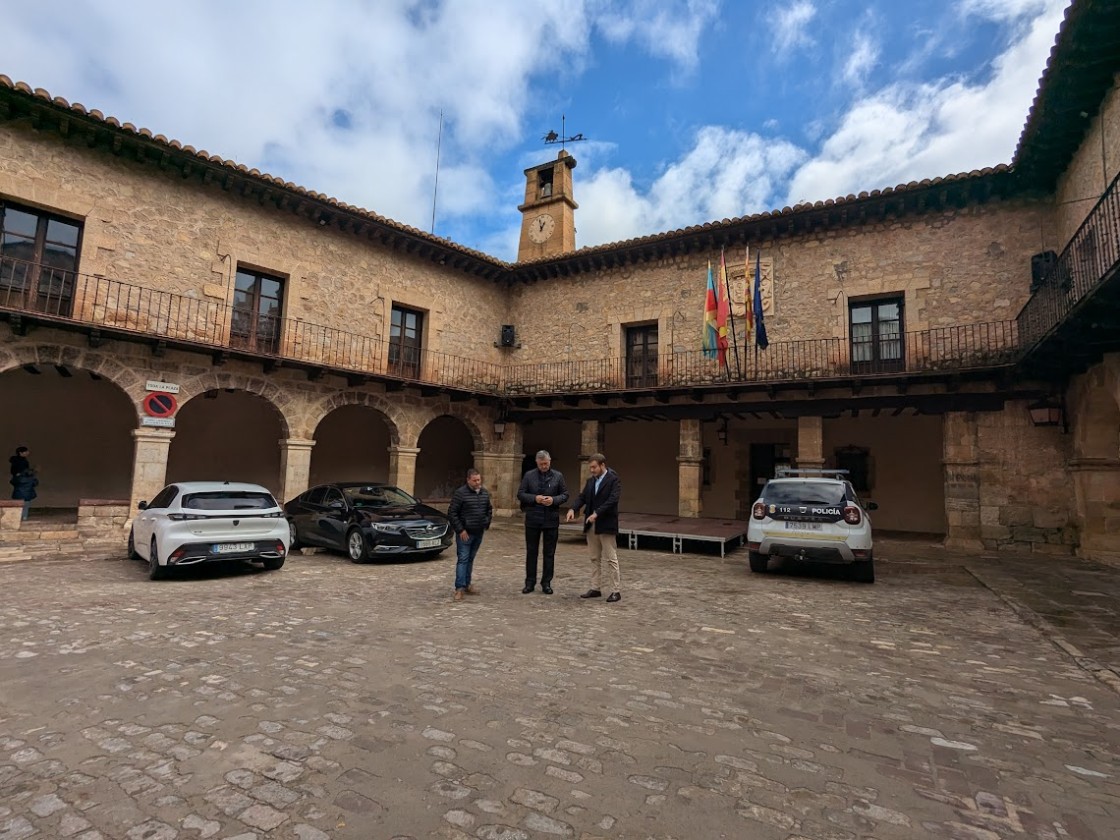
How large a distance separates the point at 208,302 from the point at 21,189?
10.7ft

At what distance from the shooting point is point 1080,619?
234 inches

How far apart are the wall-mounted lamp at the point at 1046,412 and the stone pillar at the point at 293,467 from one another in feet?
49.8

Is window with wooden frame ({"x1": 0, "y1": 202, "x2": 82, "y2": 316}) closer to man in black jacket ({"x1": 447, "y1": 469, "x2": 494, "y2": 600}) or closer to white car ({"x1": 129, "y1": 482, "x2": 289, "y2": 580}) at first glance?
white car ({"x1": 129, "y1": 482, "x2": 289, "y2": 580})

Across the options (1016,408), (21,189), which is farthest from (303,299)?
(1016,408)

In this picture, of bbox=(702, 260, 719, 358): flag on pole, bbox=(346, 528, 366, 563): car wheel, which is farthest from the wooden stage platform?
bbox=(702, 260, 719, 358): flag on pole

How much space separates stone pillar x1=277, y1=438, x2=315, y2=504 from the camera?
12.9m

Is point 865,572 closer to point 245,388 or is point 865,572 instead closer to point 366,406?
point 366,406

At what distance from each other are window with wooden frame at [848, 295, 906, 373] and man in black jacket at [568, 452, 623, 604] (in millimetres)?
9243

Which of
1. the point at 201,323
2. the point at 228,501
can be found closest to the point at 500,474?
the point at 201,323

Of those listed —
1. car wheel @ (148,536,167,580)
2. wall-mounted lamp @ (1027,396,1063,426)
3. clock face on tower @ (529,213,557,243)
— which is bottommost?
car wheel @ (148,536,167,580)

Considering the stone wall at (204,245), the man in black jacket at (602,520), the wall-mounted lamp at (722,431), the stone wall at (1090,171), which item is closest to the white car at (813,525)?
the man in black jacket at (602,520)

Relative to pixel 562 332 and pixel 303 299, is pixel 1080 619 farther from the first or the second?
pixel 303 299

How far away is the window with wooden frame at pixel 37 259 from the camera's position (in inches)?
400

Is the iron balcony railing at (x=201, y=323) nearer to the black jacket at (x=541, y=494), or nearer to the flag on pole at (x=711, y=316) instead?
the flag on pole at (x=711, y=316)
